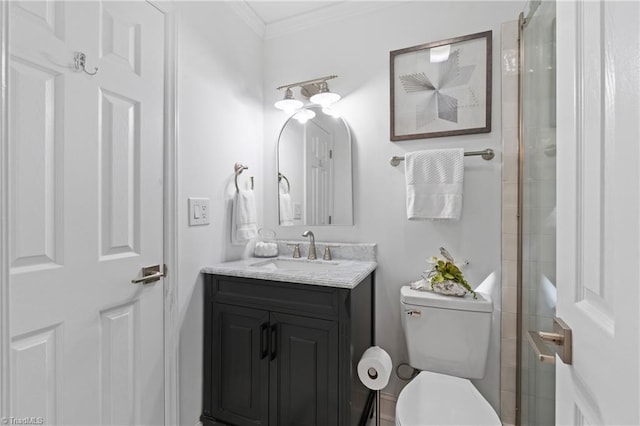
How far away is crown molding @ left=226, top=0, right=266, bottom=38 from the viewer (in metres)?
1.74

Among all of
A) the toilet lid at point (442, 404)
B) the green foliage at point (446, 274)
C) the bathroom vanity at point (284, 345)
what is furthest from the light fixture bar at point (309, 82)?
the toilet lid at point (442, 404)

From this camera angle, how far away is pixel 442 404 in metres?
1.27

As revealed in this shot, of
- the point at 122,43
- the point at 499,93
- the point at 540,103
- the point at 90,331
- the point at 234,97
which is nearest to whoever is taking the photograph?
the point at 90,331

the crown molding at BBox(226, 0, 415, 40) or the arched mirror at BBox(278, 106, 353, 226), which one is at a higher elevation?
the crown molding at BBox(226, 0, 415, 40)

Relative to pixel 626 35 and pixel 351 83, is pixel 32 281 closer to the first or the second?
pixel 626 35

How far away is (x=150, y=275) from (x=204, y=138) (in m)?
0.71

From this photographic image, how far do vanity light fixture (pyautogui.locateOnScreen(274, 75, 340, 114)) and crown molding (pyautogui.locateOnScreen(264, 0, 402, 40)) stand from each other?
36cm

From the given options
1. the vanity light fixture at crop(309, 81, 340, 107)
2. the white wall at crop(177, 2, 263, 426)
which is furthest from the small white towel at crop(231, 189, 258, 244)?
the vanity light fixture at crop(309, 81, 340, 107)

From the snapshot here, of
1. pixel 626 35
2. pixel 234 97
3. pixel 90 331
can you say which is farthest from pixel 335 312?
pixel 234 97

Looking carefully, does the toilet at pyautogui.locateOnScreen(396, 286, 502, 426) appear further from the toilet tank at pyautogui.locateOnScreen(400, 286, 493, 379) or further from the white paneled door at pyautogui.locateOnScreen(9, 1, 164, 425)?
the white paneled door at pyautogui.locateOnScreen(9, 1, 164, 425)

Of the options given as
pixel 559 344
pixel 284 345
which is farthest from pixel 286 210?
pixel 559 344

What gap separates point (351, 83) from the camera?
1.83 m

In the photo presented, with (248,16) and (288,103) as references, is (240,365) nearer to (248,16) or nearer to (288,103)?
(288,103)

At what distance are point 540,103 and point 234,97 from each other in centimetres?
153
